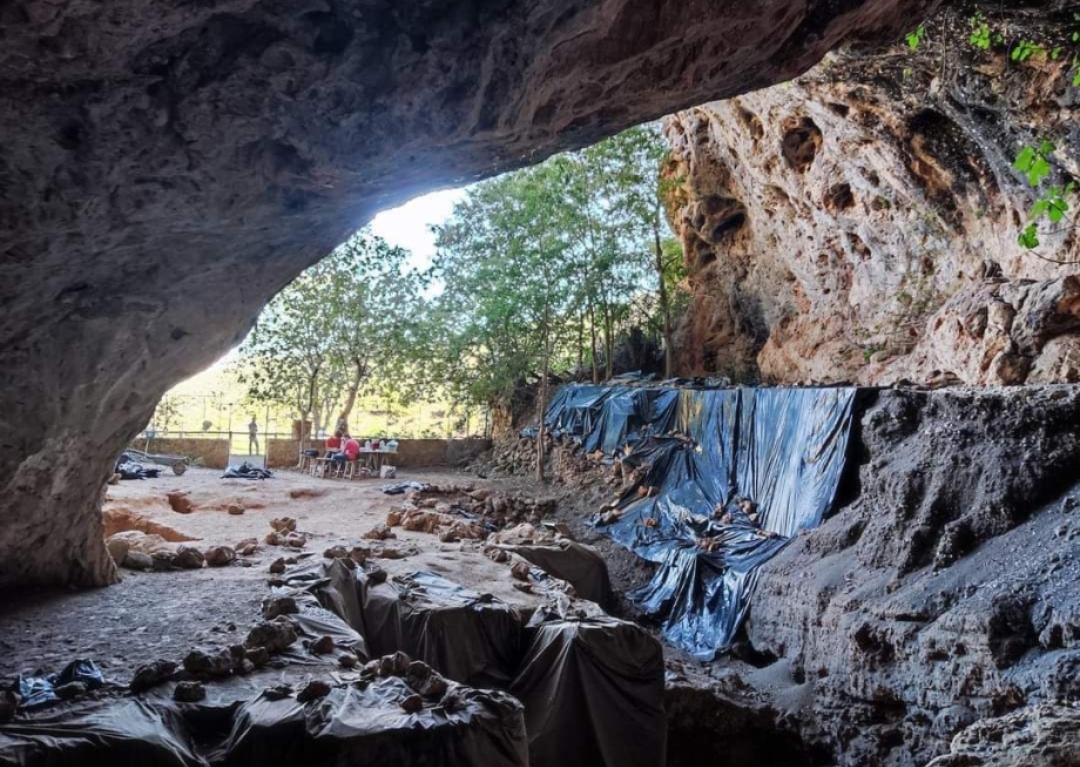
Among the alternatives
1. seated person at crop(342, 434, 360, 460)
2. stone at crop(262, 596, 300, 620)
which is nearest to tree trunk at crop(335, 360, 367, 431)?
seated person at crop(342, 434, 360, 460)

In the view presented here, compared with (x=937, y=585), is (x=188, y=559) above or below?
below

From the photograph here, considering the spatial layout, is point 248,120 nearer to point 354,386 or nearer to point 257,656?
point 257,656

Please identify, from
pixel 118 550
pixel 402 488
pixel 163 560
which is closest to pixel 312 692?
pixel 163 560

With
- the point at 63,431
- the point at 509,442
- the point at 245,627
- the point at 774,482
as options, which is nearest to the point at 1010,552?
the point at 774,482

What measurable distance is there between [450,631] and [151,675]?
2.24 meters

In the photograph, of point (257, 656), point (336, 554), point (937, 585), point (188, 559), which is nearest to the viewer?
point (257, 656)

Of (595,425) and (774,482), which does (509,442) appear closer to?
(595,425)

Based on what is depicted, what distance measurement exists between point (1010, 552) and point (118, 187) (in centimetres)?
599

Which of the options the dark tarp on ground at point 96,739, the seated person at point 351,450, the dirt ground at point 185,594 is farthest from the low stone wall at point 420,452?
the dark tarp on ground at point 96,739

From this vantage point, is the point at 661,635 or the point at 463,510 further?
the point at 463,510

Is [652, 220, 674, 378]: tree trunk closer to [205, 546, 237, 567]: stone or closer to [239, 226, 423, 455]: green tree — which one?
[239, 226, 423, 455]: green tree

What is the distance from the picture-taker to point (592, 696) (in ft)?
16.5

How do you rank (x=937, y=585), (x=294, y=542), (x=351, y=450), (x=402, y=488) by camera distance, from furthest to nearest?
(x=351, y=450) < (x=402, y=488) < (x=294, y=542) < (x=937, y=585)

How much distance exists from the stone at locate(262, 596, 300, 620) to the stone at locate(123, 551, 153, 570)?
68.3 inches
